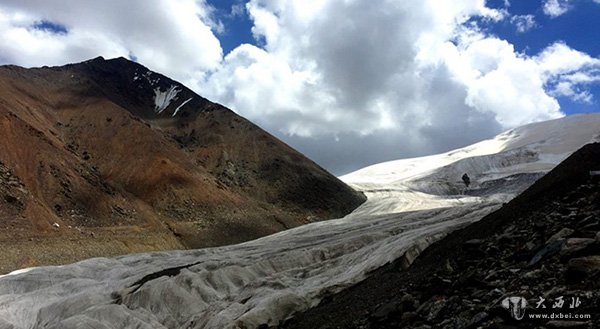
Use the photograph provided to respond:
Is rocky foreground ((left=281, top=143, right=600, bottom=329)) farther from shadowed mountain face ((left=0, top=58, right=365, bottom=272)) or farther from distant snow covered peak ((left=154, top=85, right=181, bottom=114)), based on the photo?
distant snow covered peak ((left=154, top=85, right=181, bottom=114))

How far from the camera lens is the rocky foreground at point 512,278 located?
7.79 meters

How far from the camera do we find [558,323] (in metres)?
7.02

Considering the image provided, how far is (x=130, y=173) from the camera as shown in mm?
57000

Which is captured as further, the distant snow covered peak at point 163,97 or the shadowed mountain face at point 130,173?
the distant snow covered peak at point 163,97

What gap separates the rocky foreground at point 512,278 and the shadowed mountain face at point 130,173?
2765 centimetres

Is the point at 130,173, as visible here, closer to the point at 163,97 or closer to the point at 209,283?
the point at 209,283

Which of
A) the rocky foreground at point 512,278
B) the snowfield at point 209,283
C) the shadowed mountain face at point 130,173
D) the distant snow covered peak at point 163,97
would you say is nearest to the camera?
the rocky foreground at point 512,278

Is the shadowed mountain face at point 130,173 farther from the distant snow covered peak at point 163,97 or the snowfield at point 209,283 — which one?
the snowfield at point 209,283

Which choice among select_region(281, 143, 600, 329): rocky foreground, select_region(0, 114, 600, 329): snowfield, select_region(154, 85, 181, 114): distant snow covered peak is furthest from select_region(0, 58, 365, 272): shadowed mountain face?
select_region(281, 143, 600, 329): rocky foreground

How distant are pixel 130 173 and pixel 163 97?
4093cm

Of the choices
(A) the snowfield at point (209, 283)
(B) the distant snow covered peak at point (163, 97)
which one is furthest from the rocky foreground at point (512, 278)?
(B) the distant snow covered peak at point (163, 97)

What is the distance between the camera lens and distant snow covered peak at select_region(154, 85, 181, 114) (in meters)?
91.2

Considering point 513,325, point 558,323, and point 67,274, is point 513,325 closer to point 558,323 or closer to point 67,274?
point 558,323

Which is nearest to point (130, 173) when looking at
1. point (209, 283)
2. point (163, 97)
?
point (209, 283)
